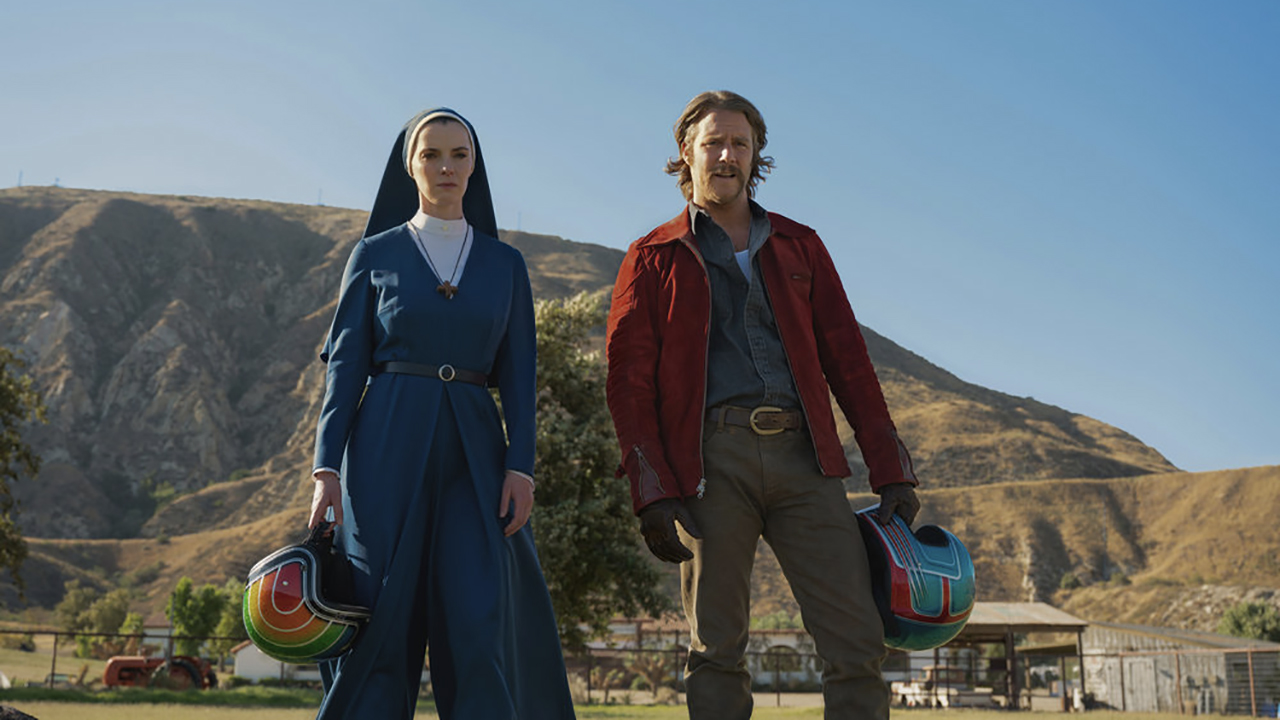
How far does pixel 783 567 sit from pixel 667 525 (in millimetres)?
401

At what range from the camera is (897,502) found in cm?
373

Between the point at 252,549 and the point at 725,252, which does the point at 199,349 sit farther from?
the point at 725,252

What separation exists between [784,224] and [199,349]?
11374 cm

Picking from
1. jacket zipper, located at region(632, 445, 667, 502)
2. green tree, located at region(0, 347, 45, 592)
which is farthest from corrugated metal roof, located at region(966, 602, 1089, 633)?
jacket zipper, located at region(632, 445, 667, 502)

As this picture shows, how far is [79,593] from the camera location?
65938mm

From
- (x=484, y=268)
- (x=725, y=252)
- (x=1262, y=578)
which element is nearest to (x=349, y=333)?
(x=484, y=268)

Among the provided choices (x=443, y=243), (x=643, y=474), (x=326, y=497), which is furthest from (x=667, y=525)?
(x=443, y=243)

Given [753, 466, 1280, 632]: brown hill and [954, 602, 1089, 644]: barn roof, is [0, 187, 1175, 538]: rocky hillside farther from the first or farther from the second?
[954, 602, 1089, 644]: barn roof

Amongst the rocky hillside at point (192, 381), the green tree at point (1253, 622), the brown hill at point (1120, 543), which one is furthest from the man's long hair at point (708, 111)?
the rocky hillside at point (192, 381)

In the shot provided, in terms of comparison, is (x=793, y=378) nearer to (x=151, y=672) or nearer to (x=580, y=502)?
(x=580, y=502)

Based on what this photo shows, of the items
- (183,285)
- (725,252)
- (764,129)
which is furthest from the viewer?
(183,285)

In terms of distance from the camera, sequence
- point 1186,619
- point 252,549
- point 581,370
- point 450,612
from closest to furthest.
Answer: point 450,612
point 581,370
point 1186,619
point 252,549

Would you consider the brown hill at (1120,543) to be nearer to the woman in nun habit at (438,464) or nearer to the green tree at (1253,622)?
the green tree at (1253,622)

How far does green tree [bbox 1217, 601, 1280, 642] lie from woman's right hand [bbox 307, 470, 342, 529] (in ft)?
179
